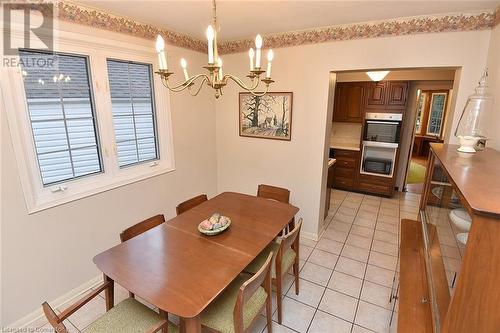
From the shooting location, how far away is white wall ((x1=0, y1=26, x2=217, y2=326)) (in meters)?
1.89

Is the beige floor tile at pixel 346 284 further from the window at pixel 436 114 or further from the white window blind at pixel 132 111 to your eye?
the window at pixel 436 114

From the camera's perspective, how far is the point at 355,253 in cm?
301

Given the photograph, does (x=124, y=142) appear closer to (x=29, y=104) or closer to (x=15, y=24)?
(x=29, y=104)

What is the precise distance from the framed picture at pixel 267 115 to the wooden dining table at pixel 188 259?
1.27 metres

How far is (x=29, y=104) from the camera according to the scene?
76.6 inches

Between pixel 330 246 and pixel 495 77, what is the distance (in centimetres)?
227

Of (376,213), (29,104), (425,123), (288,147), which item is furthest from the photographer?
(425,123)

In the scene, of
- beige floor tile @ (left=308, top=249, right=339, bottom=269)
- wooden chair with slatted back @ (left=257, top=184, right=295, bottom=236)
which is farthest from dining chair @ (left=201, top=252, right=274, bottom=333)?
beige floor tile @ (left=308, top=249, right=339, bottom=269)

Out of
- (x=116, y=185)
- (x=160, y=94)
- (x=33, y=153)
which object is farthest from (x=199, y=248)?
(x=160, y=94)

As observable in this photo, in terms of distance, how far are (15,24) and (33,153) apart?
3.04 ft

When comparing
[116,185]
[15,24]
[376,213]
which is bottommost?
[376,213]

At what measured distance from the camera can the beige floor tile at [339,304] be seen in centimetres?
212

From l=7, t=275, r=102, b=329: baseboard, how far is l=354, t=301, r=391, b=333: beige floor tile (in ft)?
8.07

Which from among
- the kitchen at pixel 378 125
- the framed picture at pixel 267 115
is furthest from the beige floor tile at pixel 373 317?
the kitchen at pixel 378 125
